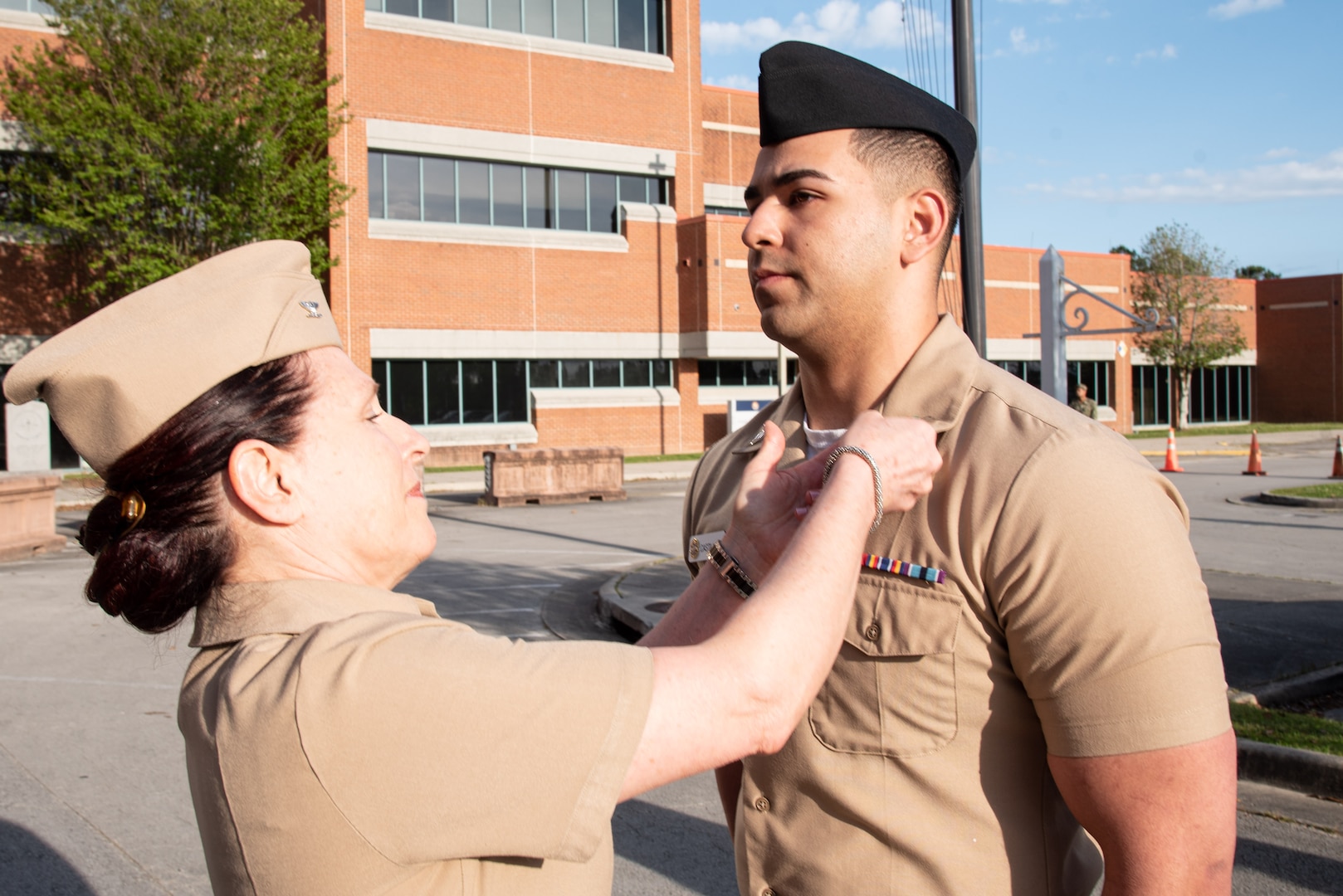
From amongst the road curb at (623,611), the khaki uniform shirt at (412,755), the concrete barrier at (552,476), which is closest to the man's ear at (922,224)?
the khaki uniform shirt at (412,755)

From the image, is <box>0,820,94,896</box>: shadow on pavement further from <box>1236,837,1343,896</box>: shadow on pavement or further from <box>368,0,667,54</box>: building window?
<box>368,0,667,54</box>: building window

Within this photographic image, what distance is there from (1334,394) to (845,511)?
2241 inches

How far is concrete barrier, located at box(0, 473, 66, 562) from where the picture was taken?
47.6ft

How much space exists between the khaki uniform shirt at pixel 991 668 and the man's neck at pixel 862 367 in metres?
0.13

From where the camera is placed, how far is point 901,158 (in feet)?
7.61

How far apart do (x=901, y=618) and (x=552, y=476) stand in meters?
19.7

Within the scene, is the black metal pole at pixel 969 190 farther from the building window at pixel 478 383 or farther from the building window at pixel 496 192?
the building window at pixel 496 192

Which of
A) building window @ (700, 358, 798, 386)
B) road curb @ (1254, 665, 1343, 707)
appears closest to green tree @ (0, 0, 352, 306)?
building window @ (700, 358, 798, 386)

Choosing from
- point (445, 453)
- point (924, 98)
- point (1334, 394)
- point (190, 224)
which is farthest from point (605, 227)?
point (1334, 394)

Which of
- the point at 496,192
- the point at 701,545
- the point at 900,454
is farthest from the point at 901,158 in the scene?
the point at 496,192

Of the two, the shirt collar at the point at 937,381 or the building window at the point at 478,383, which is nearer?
the shirt collar at the point at 937,381

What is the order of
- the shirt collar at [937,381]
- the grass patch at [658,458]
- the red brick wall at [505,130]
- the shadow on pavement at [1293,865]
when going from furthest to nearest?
1. the grass patch at [658,458]
2. the red brick wall at [505,130]
3. the shadow on pavement at [1293,865]
4. the shirt collar at [937,381]

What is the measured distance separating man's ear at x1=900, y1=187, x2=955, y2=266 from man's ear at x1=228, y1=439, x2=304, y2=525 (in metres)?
1.40

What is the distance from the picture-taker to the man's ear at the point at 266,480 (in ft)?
5.74
